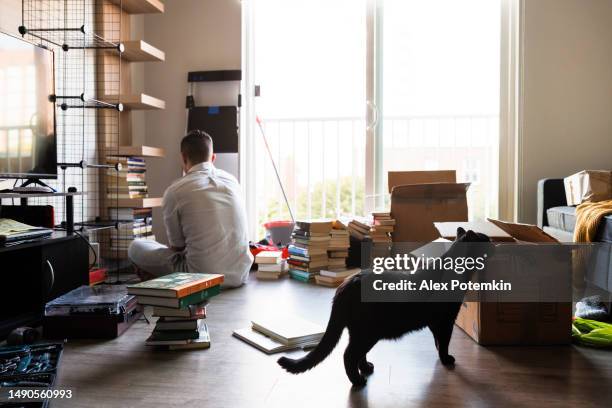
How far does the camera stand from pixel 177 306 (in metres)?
1.83

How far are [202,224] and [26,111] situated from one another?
39.5 inches

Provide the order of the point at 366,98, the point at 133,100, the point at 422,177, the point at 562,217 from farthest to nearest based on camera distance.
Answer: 1. the point at 366,98
2. the point at 422,177
3. the point at 133,100
4. the point at 562,217

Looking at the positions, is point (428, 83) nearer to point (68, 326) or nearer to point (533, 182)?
point (533, 182)

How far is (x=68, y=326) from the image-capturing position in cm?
205

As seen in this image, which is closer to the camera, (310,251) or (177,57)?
(310,251)

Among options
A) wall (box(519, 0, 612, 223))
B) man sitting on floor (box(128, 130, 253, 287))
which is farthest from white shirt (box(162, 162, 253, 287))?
wall (box(519, 0, 612, 223))

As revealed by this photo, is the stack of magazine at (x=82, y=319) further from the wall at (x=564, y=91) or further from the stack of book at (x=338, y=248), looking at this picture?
the wall at (x=564, y=91)

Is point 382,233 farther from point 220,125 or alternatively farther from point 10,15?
point 10,15

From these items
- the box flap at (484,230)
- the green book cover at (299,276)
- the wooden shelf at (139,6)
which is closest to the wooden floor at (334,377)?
the box flap at (484,230)

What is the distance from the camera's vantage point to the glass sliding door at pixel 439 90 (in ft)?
13.6

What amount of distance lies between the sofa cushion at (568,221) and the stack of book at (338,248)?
1.28 m

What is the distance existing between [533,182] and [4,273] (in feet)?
11.2

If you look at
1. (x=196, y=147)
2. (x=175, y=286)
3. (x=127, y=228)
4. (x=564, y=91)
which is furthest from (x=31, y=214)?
(x=564, y=91)

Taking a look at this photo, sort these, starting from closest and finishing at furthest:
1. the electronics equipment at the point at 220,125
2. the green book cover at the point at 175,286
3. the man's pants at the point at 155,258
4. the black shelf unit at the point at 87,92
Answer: the green book cover at the point at 175,286 < the man's pants at the point at 155,258 < the black shelf unit at the point at 87,92 < the electronics equipment at the point at 220,125
